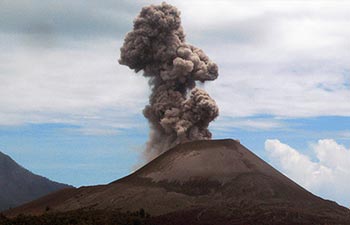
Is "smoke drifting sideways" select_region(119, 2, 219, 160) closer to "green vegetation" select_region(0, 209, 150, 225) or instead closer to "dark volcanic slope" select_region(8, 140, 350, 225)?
"dark volcanic slope" select_region(8, 140, 350, 225)

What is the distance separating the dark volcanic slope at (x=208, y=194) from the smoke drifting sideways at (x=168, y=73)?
26.3ft

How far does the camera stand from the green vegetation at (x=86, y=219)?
298 feet

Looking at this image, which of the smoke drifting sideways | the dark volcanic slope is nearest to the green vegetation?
the dark volcanic slope

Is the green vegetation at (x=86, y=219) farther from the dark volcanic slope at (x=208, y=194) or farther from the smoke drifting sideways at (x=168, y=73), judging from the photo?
the smoke drifting sideways at (x=168, y=73)

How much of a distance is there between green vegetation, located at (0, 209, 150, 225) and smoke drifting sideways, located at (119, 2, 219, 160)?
144ft

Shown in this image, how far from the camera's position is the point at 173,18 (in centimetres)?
14912

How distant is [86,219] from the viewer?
9250 centimetres

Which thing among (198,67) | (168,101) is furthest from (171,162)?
(198,67)

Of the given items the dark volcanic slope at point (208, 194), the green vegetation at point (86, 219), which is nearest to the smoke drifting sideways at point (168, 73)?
the dark volcanic slope at point (208, 194)

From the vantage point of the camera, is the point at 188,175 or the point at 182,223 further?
the point at 188,175

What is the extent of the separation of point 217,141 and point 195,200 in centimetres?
3160

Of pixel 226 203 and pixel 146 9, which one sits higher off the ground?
pixel 146 9

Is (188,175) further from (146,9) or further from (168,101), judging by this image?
(146,9)

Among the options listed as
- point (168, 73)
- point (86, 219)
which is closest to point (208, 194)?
point (86, 219)
